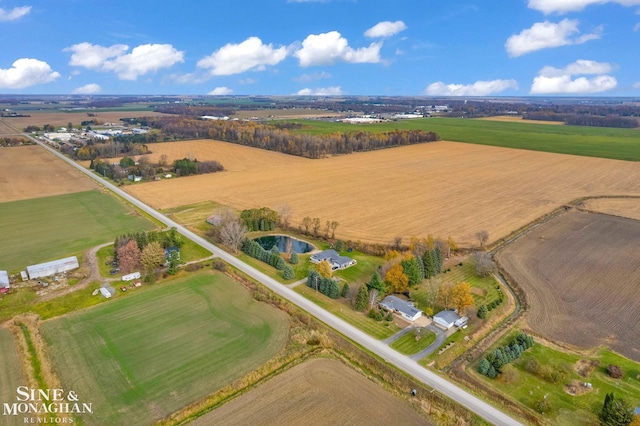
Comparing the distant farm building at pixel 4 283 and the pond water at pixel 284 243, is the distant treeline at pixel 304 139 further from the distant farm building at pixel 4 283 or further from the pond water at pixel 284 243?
the distant farm building at pixel 4 283

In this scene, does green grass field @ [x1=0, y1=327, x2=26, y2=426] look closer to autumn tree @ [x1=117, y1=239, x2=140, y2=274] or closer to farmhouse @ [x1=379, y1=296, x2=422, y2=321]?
autumn tree @ [x1=117, y1=239, x2=140, y2=274]

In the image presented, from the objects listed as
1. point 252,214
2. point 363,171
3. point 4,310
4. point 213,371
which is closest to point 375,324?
point 213,371

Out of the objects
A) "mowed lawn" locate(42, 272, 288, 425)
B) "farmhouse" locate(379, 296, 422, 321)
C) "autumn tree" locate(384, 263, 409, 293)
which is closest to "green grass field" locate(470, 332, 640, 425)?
"farmhouse" locate(379, 296, 422, 321)

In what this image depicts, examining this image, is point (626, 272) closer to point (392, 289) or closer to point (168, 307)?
point (392, 289)

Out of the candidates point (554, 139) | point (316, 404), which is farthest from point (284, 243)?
point (554, 139)

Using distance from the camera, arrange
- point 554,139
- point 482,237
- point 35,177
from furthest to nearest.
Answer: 1. point 554,139
2. point 35,177
3. point 482,237

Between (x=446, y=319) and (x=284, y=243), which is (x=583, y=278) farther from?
(x=284, y=243)
